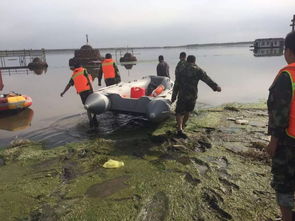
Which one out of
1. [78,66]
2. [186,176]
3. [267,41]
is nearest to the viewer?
[186,176]

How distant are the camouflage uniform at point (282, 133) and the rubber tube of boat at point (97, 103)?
17.8 ft

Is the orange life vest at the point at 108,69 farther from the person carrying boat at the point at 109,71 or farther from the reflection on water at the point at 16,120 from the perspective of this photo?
the reflection on water at the point at 16,120

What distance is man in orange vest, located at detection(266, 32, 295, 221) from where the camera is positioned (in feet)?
7.82

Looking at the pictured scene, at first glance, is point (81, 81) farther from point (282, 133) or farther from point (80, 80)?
point (282, 133)

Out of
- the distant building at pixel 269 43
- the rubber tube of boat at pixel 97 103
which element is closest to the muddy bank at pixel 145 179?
the rubber tube of boat at pixel 97 103

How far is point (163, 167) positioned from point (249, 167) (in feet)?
4.83

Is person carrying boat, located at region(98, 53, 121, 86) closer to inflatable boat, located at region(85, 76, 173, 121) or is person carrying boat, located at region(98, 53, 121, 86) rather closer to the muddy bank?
inflatable boat, located at region(85, 76, 173, 121)

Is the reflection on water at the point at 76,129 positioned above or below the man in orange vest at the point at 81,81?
below

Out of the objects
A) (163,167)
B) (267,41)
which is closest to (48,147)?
(163,167)

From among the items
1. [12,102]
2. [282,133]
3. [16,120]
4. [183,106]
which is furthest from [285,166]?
[12,102]

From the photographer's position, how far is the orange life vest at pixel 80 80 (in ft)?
25.5

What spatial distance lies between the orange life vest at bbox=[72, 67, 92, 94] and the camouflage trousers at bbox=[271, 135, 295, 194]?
6204 millimetres

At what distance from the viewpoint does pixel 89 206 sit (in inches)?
144

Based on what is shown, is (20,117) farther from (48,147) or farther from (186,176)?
(186,176)
